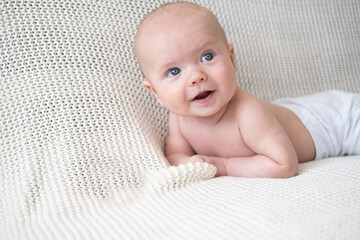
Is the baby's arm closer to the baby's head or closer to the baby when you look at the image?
the baby

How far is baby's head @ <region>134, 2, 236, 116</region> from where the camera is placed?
886 millimetres

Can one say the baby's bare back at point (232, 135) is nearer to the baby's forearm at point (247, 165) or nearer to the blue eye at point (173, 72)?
the baby's forearm at point (247, 165)

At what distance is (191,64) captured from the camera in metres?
0.90

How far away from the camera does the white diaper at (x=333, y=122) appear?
3.57 ft

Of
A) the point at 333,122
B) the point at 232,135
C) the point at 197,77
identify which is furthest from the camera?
the point at 333,122

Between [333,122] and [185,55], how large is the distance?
1.89 ft

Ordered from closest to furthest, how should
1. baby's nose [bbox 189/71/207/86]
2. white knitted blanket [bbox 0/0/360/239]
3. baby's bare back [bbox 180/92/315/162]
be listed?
white knitted blanket [bbox 0/0/360/239] → baby's nose [bbox 189/71/207/86] → baby's bare back [bbox 180/92/315/162]

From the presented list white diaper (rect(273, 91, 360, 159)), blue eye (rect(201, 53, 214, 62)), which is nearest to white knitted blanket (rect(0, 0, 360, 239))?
white diaper (rect(273, 91, 360, 159))

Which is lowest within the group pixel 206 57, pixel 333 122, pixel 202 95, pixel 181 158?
pixel 181 158

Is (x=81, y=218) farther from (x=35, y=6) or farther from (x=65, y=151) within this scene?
(x=35, y=6)

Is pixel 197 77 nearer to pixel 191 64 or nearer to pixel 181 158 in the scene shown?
pixel 191 64

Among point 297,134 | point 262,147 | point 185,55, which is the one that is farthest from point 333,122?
point 185,55

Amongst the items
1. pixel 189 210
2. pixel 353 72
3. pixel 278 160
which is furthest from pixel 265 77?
pixel 189 210

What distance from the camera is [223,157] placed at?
→ 1.06 m
